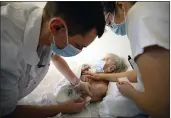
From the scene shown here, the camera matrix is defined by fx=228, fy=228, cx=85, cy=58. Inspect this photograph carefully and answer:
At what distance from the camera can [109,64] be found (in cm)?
110

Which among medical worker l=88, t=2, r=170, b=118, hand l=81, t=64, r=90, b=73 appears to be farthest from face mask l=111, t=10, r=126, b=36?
hand l=81, t=64, r=90, b=73

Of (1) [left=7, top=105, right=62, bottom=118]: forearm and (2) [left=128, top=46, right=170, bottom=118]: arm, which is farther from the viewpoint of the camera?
(1) [left=7, top=105, right=62, bottom=118]: forearm

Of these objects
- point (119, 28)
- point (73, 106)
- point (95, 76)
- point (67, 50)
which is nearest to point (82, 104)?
point (73, 106)

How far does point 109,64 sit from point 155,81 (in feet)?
0.91

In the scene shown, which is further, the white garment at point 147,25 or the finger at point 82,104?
the finger at point 82,104

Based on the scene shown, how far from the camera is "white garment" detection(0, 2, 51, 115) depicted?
0.87 metres

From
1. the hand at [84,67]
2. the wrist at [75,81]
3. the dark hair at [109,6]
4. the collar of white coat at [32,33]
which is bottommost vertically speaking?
the wrist at [75,81]

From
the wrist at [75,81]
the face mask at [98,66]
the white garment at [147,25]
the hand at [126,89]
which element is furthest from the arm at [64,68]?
the white garment at [147,25]

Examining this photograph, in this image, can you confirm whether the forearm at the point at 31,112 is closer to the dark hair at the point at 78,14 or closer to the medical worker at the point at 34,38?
the medical worker at the point at 34,38

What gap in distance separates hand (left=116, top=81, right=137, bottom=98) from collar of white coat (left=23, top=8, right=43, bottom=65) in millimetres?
419

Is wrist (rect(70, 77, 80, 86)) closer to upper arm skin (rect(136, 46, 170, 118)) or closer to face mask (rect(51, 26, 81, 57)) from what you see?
face mask (rect(51, 26, 81, 57))

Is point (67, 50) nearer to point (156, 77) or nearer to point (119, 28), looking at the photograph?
point (119, 28)

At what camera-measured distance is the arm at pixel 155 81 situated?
2.82 ft

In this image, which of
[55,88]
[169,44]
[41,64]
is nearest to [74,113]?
[55,88]
